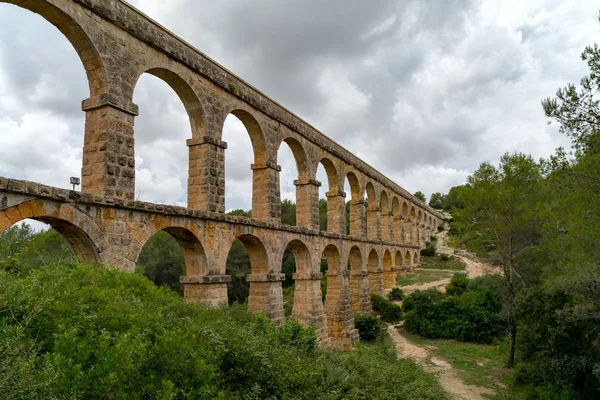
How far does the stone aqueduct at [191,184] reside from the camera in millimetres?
8242

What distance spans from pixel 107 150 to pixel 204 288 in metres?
4.33

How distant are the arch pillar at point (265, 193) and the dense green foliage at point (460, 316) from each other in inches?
450

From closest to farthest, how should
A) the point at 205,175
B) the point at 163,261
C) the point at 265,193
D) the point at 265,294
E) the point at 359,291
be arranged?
the point at 205,175, the point at 265,294, the point at 265,193, the point at 359,291, the point at 163,261

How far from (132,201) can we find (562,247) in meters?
11.7

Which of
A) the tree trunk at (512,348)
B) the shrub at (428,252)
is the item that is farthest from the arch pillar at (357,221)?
the shrub at (428,252)

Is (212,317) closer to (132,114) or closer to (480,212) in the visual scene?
(132,114)

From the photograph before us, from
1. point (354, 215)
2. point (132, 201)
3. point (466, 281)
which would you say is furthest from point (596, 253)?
point (466, 281)

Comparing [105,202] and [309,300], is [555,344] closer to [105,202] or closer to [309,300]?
[309,300]

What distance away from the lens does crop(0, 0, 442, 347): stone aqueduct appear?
27.0 feet

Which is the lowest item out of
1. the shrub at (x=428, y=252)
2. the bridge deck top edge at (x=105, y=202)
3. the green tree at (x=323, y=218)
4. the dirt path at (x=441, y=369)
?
the dirt path at (x=441, y=369)

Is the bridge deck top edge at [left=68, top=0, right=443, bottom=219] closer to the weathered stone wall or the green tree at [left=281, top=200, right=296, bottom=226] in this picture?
the weathered stone wall

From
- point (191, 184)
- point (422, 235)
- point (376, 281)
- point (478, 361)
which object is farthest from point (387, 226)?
point (191, 184)

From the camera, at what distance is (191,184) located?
38.9 feet

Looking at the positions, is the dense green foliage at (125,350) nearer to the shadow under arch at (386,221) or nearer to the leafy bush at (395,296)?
the leafy bush at (395,296)
